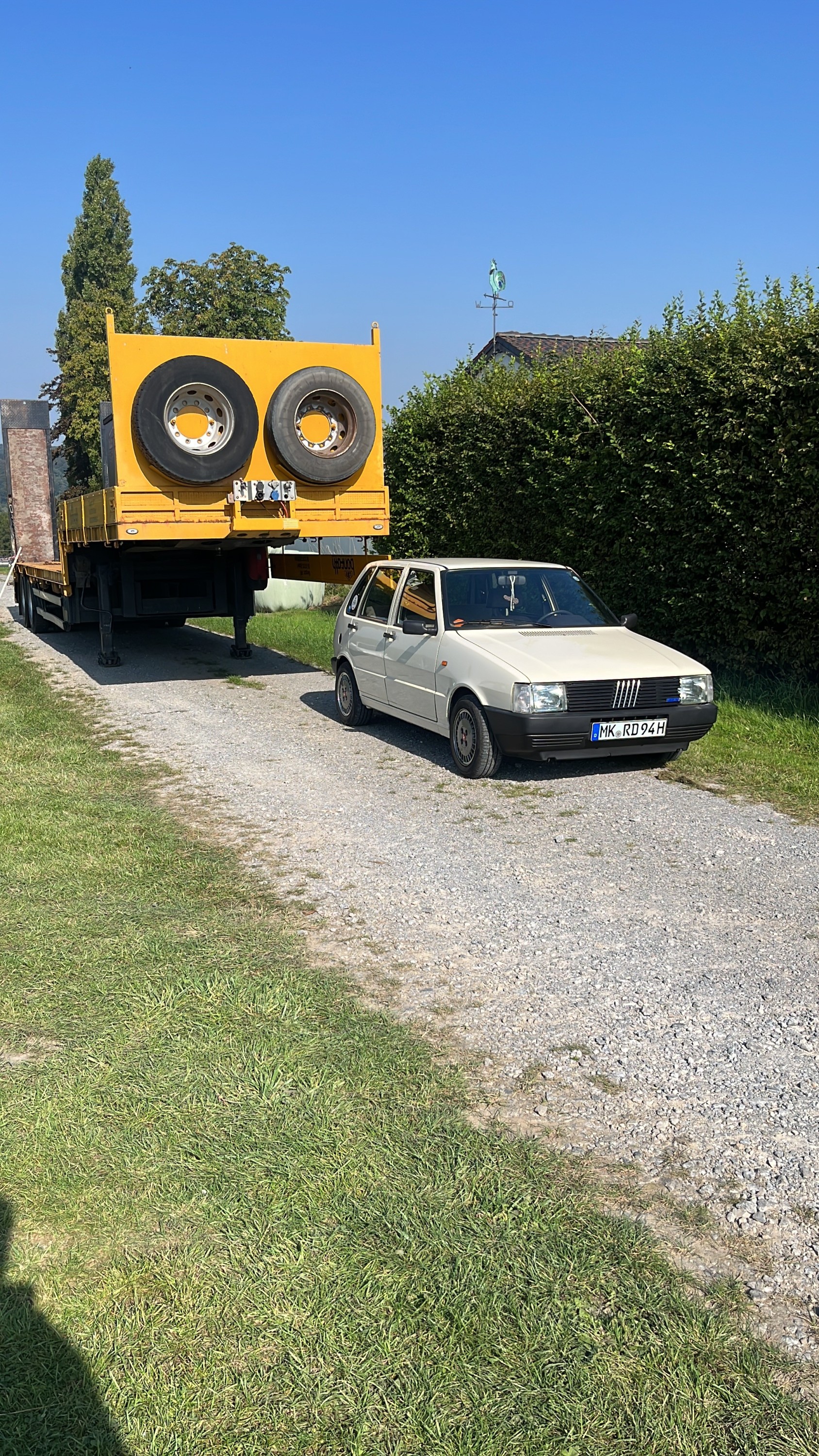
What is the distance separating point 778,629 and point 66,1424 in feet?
30.9

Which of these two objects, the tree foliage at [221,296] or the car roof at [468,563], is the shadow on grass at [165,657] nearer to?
the car roof at [468,563]

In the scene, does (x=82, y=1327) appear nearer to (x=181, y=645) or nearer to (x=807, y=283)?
(x=807, y=283)

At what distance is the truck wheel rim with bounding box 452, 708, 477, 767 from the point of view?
800 centimetres

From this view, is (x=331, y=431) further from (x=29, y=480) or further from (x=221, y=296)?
(x=221, y=296)

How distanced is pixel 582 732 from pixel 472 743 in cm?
86

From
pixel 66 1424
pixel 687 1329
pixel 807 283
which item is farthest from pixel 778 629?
pixel 66 1424

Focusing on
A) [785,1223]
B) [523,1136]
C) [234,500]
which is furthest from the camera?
[234,500]

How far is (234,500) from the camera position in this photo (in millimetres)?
11539

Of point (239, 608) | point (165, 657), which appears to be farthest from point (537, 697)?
point (165, 657)

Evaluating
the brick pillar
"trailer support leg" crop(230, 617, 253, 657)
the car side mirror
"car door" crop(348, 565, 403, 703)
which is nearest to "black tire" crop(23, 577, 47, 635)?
the brick pillar

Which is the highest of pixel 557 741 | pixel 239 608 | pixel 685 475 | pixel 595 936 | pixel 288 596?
pixel 685 475

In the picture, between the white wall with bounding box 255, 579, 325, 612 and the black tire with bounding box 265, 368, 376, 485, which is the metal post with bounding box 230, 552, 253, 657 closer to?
the black tire with bounding box 265, 368, 376, 485

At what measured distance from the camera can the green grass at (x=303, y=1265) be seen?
2254mm

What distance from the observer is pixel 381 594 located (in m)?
9.84
